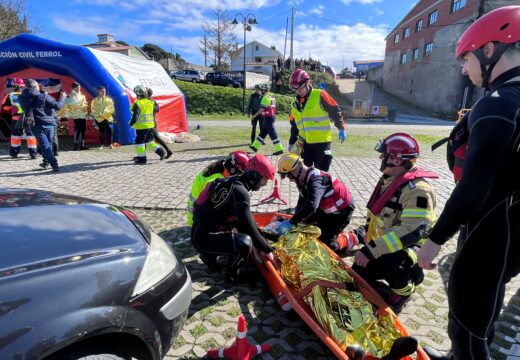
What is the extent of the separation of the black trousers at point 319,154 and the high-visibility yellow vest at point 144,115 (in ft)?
15.8

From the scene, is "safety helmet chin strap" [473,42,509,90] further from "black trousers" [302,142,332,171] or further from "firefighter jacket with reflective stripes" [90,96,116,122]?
"firefighter jacket with reflective stripes" [90,96,116,122]

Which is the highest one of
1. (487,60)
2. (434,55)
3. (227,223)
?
(434,55)

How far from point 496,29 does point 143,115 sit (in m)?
8.26

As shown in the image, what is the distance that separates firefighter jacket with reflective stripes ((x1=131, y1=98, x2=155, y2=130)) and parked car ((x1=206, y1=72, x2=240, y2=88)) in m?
24.8

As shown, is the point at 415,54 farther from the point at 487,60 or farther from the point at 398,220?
the point at 487,60

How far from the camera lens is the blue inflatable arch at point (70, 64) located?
1047cm

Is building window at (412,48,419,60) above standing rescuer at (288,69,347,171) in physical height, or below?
above

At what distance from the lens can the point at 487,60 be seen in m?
1.74

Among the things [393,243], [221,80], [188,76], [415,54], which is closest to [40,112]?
[393,243]

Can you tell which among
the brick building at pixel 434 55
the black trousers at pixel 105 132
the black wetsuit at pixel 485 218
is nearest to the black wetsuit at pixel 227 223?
the black wetsuit at pixel 485 218

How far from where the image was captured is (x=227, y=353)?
2461 mm

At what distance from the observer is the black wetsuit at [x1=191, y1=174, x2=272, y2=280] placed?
3207 millimetres

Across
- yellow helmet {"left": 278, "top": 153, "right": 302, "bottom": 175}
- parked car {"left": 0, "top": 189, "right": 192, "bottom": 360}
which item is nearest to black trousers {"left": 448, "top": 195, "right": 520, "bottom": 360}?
parked car {"left": 0, "top": 189, "right": 192, "bottom": 360}

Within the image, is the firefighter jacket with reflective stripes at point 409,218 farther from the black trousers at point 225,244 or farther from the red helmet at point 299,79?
the red helmet at point 299,79
